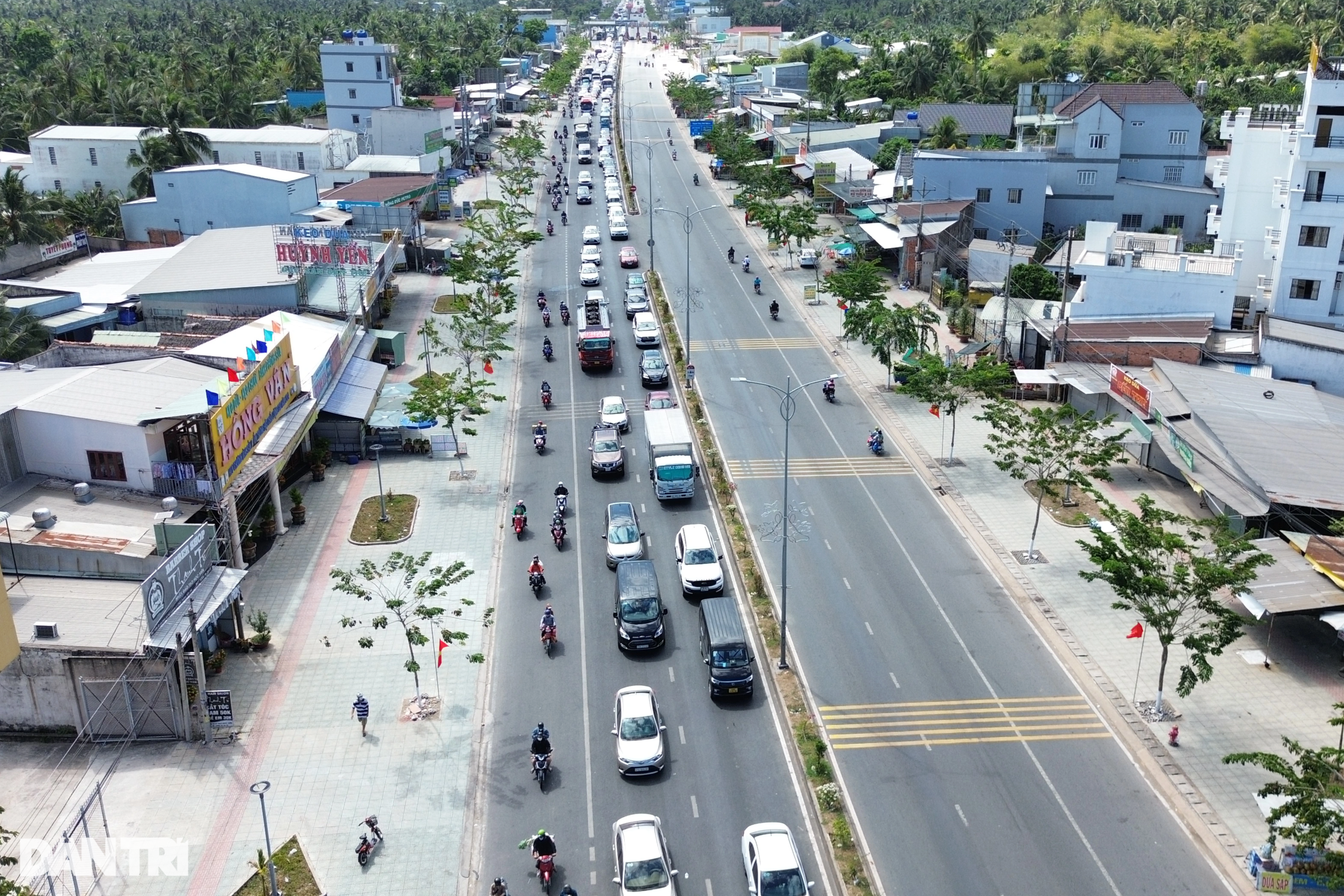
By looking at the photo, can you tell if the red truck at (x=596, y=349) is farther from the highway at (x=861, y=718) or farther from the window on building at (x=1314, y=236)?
the window on building at (x=1314, y=236)

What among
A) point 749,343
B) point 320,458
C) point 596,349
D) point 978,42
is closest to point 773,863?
point 320,458

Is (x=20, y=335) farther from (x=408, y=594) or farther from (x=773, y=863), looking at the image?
(x=773, y=863)

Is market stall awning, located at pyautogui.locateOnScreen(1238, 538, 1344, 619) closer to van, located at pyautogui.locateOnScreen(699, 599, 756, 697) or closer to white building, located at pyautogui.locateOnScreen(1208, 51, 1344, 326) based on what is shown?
van, located at pyautogui.locateOnScreen(699, 599, 756, 697)

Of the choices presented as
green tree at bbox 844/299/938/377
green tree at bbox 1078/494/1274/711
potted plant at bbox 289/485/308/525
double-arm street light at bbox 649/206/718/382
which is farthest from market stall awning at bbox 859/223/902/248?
potted plant at bbox 289/485/308/525

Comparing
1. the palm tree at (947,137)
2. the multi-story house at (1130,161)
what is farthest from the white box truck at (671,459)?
the palm tree at (947,137)

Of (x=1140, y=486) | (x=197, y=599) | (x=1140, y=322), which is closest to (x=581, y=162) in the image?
(x=1140, y=322)

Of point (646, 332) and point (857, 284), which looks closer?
point (857, 284)

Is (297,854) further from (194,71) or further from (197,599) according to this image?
(194,71)
